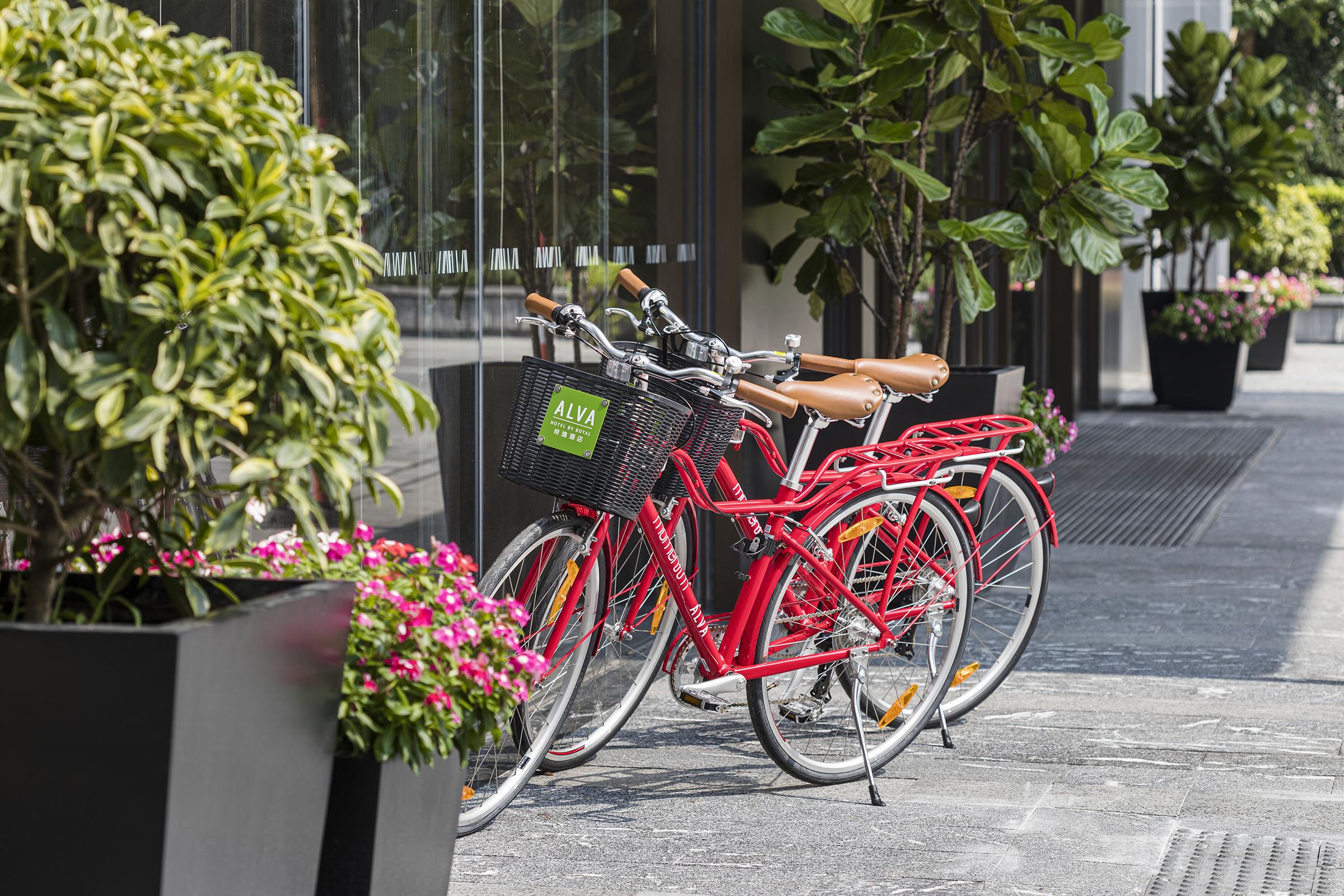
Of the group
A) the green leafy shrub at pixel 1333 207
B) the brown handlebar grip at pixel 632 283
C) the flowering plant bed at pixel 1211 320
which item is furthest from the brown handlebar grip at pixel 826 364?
the green leafy shrub at pixel 1333 207

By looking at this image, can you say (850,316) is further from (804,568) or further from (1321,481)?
(1321,481)

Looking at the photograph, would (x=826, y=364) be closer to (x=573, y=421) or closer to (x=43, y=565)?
(x=573, y=421)

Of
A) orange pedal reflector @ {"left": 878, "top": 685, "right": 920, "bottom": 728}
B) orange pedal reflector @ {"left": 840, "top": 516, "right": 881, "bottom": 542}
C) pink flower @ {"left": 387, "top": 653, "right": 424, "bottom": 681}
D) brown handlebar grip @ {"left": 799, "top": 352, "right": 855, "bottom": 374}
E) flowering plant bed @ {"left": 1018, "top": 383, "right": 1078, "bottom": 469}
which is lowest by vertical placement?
orange pedal reflector @ {"left": 878, "top": 685, "right": 920, "bottom": 728}

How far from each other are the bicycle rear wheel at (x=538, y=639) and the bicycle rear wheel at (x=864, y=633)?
39 centimetres

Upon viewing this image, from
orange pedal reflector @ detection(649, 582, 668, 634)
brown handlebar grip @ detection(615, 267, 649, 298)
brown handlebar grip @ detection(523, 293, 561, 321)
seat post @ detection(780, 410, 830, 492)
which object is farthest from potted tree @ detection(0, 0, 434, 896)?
orange pedal reflector @ detection(649, 582, 668, 634)

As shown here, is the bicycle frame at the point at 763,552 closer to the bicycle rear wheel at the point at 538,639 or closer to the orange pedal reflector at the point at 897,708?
the bicycle rear wheel at the point at 538,639

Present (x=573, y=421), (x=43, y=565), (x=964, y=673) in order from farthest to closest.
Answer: (x=964, y=673), (x=573, y=421), (x=43, y=565)

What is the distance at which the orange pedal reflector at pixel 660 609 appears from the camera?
3.79 metres

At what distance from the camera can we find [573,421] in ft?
10.3

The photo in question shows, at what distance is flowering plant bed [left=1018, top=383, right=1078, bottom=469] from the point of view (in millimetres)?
5910

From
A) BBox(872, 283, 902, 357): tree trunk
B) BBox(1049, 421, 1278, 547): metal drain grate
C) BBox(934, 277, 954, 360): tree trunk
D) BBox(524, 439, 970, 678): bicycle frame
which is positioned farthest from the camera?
BBox(1049, 421, 1278, 547): metal drain grate

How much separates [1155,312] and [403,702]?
12.1 meters

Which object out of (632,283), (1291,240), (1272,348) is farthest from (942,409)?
(1291,240)

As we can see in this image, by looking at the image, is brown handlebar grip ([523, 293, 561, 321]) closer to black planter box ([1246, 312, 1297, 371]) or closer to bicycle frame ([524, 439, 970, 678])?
bicycle frame ([524, 439, 970, 678])
